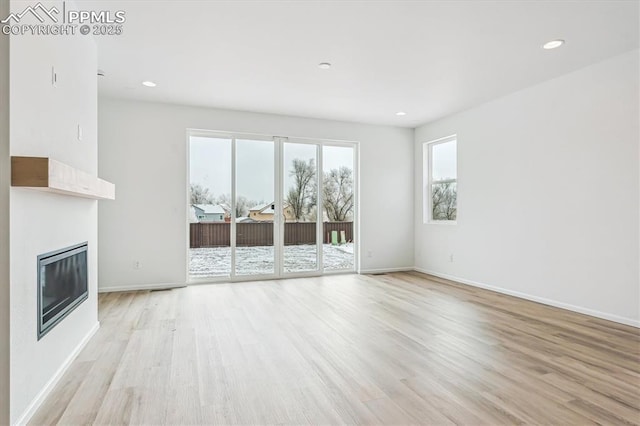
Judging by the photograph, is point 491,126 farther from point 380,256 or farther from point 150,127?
point 150,127

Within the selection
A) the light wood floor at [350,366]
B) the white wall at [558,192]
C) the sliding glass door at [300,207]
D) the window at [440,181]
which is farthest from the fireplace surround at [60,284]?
the window at [440,181]

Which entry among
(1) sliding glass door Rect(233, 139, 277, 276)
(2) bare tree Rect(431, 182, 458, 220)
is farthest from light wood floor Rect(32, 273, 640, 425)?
(2) bare tree Rect(431, 182, 458, 220)

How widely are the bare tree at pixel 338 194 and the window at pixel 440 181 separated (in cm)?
145

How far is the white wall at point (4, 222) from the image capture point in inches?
67.0

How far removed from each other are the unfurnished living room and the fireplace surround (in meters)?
0.03

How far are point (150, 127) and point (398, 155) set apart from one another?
172 inches

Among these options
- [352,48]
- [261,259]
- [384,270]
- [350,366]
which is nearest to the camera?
[350,366]

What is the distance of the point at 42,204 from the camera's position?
216cm

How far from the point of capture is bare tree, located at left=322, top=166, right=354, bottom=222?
6.49 meters

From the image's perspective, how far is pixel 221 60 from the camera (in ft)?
12.5

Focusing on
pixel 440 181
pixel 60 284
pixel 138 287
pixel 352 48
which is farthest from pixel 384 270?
pixel 60 284

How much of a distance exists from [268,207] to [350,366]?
380 cm

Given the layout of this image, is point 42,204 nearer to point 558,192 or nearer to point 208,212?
point 208,212

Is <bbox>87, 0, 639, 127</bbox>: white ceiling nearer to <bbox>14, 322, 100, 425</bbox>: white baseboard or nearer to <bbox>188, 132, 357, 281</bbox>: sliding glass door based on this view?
<bbox>188, 132, 357, 281</bbox>: sliding glass door
